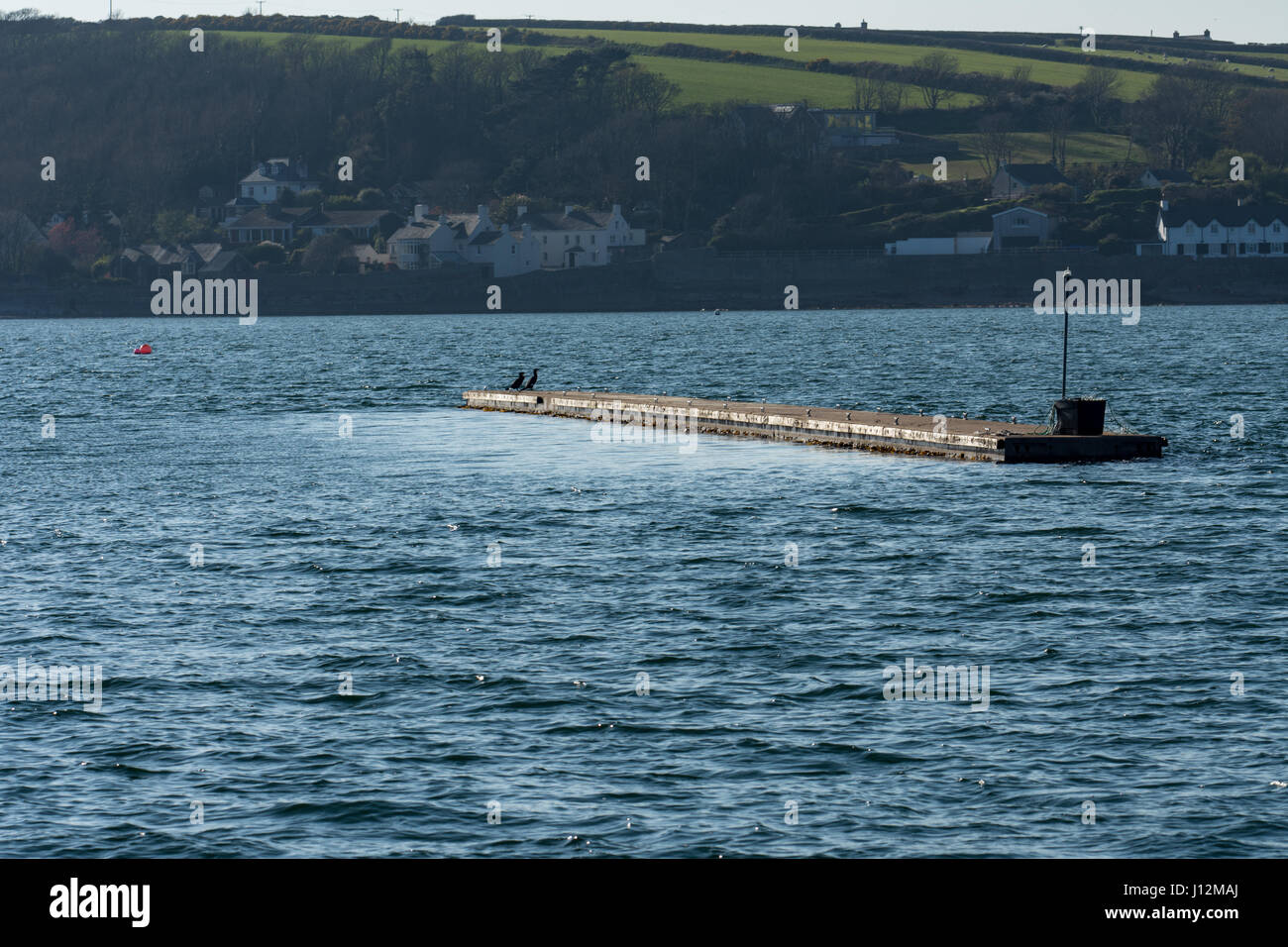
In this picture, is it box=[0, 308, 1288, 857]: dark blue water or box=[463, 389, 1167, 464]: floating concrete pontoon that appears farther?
box=[463, 389, 1167, 464]: floating concrete pontoon

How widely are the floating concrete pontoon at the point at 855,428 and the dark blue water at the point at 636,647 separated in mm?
770

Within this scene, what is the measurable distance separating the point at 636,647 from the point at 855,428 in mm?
28982

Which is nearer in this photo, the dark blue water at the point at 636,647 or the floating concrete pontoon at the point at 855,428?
the dark blue water at the point at 636,647

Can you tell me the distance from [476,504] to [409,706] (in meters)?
20.5

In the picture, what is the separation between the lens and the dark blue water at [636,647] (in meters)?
17.3

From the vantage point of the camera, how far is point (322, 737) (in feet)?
66.8

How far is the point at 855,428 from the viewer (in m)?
53.0

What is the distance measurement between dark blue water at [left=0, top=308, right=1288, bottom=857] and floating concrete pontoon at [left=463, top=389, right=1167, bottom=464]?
0.77m

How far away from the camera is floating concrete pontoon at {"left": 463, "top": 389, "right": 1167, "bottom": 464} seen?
47062 millimetres

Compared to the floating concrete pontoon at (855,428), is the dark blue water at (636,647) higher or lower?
lower
